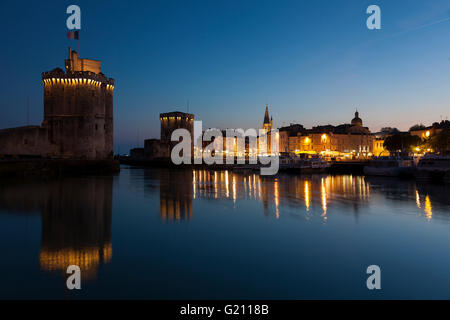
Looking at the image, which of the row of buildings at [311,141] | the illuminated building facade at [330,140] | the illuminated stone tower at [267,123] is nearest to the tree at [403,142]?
the row of buildings at [311,141]

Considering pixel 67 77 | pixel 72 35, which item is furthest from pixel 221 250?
pixel 67 77

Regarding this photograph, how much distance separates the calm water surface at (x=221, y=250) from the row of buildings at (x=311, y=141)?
4817 centimetres

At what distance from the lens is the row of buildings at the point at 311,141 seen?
61.4m

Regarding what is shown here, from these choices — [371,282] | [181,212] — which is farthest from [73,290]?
[181,212]

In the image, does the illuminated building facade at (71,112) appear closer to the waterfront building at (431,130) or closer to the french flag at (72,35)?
the french flag at (72,35)

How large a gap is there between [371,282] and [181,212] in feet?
25.6

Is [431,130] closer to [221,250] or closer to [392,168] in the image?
[392,168]

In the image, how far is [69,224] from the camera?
9.52 metres

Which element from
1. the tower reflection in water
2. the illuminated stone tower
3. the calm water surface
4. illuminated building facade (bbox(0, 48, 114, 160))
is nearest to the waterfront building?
the illuminated stone tower

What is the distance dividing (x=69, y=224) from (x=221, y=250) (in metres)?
4.69

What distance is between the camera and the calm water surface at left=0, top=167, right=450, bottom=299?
5.33 m

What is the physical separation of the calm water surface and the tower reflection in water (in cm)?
3

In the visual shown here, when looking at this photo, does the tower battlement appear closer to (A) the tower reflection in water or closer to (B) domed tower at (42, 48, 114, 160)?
(B) domed tower at (42, 48, 114, 160)

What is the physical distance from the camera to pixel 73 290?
16.9 feet
